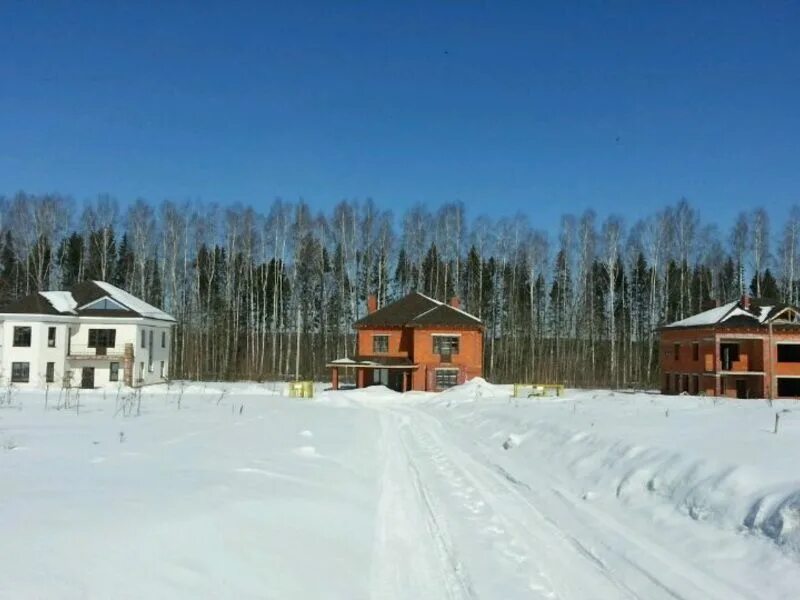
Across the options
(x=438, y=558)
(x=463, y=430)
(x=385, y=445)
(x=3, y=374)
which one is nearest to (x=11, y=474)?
(x=438, y=558)

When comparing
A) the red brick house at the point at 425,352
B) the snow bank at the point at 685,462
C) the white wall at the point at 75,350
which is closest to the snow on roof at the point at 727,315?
the red brick house at the point at 425,352

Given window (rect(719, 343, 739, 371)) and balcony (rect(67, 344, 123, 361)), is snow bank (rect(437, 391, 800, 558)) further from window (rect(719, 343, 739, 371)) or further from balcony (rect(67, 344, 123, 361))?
balcony (rect(67, 344, 123, 361))

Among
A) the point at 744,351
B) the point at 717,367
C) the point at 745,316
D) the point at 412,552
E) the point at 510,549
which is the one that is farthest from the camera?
the point at 744,351

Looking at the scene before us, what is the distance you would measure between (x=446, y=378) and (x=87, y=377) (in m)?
27.7

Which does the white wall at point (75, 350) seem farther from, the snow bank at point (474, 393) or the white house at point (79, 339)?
the snow bank at point (474, 393)

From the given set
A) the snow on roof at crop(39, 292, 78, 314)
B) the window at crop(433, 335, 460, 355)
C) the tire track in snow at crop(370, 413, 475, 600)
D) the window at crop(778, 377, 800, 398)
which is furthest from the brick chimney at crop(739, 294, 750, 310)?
the snow on roof at crop(39, 292, 78, 314)

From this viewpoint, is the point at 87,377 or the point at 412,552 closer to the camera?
the point at 412,552

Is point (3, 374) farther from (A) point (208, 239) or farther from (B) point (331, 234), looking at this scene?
(B) point (331, 234)

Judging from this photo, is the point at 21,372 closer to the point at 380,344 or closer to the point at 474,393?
the point at 380,344

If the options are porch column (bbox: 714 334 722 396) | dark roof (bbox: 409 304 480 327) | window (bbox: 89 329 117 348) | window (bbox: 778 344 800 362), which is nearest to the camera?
porch column (bbox: 714 334 722 396)

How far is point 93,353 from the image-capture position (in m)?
47.5

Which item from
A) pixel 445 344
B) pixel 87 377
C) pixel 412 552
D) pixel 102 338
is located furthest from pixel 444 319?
pixel 412 552

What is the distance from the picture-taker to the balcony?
47.1m

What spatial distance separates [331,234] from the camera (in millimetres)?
62344
